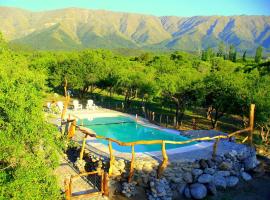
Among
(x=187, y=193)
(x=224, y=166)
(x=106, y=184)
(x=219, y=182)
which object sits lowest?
(x=187, y=193)

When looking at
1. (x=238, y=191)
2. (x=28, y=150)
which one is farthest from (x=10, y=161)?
Answer: (x=238, y=191)

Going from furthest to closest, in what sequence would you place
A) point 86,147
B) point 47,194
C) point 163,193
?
point 86,147
point 163,193
point 47,194

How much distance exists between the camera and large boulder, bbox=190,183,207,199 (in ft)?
54.2

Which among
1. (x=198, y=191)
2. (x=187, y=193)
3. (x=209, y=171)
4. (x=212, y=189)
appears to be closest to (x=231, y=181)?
(x=209, y=171)

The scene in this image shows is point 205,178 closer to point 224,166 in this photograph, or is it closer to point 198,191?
point 198,191

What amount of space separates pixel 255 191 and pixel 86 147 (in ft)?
30.7

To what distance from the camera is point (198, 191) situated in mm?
16594

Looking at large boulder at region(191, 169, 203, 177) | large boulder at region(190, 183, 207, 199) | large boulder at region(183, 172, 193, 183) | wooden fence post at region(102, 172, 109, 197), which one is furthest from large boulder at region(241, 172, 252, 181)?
wooden fence post at region(102, 172, 109, 197)

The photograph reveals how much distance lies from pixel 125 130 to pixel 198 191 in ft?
36.9

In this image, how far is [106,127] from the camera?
27359 mm

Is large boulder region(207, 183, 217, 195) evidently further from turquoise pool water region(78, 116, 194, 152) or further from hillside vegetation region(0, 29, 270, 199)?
hillside vegetation region(0, 29, 270, 199)

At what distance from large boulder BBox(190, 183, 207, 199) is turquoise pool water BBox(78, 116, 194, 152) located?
192 inches

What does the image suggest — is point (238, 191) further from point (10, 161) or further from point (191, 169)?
point (10, 161)

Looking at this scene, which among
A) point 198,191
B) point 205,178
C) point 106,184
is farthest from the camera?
point 205,178
